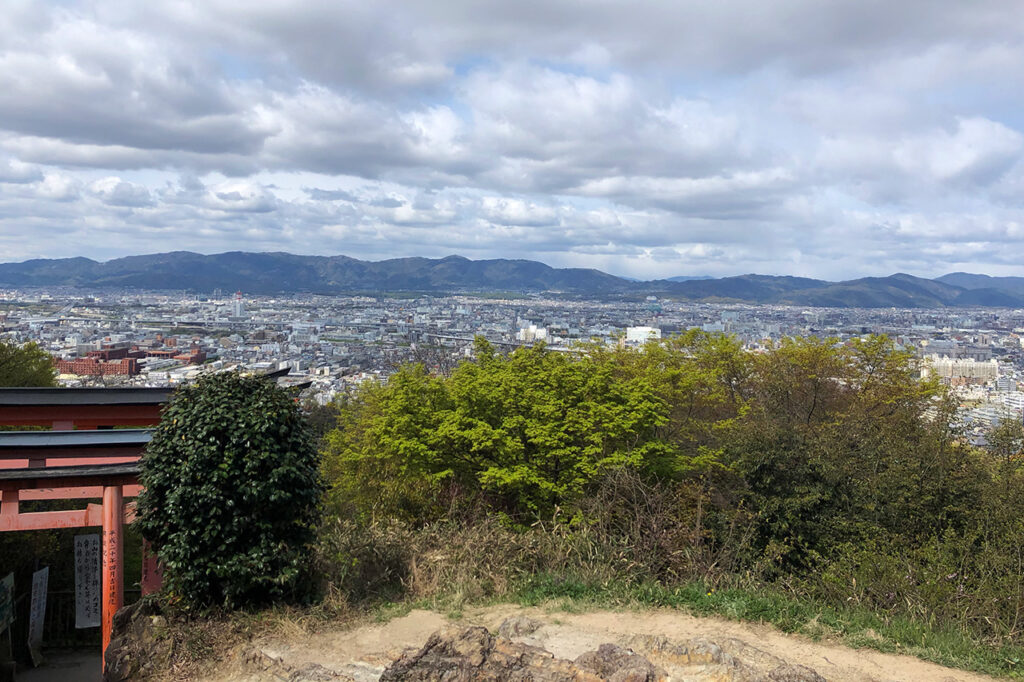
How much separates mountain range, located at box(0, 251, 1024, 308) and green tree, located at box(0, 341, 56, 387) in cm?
10866

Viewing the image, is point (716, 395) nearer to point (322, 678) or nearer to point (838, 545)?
point (838, 545)

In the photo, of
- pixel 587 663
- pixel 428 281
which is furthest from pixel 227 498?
pixel 428 281

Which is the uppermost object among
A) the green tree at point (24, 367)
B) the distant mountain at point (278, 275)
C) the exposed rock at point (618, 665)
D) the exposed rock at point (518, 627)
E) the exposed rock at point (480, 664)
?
the distant mountain at point (278, 275)

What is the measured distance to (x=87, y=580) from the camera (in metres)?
11.1

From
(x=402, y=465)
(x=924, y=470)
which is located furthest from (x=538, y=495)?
(x=924, y=470)

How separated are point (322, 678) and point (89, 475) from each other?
3.68m

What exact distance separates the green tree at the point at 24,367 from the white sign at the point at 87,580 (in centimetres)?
1400

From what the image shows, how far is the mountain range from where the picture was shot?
130875 mm

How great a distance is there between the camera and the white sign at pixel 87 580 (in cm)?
1092

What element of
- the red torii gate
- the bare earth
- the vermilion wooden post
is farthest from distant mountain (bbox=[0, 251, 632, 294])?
the bare earth

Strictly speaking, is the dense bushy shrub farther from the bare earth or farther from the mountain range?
the mountain range

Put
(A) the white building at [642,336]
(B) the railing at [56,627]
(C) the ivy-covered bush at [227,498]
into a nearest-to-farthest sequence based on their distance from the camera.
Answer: (C) the ivy-covered bush at [227,498] < (B) the railing at [56,627] < (A) the white building at [642,336]

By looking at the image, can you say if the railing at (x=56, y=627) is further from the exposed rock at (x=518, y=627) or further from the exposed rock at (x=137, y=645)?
the exposed rock at (x=518, y=627)

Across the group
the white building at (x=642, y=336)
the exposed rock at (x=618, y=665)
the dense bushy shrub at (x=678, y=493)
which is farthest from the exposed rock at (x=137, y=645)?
the white building at (x=642, y=336)
